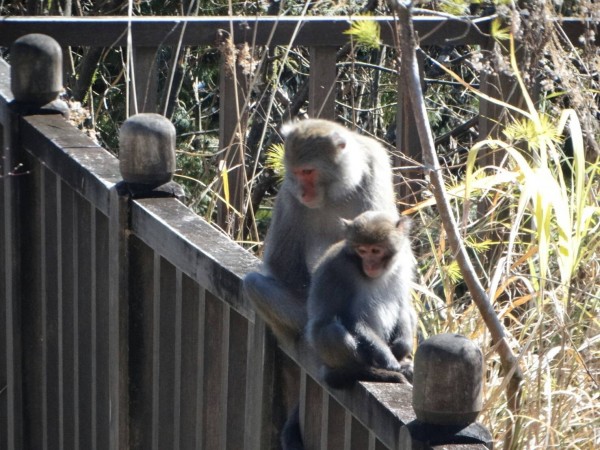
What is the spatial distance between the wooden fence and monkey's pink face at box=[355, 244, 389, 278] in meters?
0.40

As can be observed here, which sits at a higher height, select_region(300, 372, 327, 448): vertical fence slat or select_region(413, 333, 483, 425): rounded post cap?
select_region(413, 333, 483, 425): rounded post cap

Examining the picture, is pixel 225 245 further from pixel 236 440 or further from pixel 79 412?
pixel 79 412

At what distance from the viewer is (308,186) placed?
10.8 feet

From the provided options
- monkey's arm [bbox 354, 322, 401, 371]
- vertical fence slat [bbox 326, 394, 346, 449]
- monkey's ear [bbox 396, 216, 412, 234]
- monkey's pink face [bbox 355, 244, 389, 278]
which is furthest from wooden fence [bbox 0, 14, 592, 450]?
monkey's ear [bbox 396, 216, 412, 234]

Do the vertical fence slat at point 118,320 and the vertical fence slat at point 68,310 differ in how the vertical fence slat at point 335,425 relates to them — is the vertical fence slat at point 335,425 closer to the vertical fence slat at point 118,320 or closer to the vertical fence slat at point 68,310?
the vertical fence slat at point 118,320

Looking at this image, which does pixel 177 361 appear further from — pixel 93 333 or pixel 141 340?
pixel 93 333

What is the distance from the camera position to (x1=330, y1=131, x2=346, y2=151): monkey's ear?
10.8ft

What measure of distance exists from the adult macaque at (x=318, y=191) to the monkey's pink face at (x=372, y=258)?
0.51m

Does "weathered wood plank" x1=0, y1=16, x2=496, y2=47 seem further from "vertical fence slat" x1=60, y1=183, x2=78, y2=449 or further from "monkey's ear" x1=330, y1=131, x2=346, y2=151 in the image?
"vertical fence slat" x1=60, y1=183, x2=78, y2=449

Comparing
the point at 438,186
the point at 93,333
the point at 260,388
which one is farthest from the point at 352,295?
the point at 93,333

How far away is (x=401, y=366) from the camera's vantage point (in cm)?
247

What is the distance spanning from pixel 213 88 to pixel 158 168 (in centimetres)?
455

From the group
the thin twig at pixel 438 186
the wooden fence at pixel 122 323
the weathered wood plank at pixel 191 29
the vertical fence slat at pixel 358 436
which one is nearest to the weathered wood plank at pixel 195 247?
the wooden fence at pixel 122 323

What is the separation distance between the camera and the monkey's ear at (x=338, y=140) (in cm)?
328
